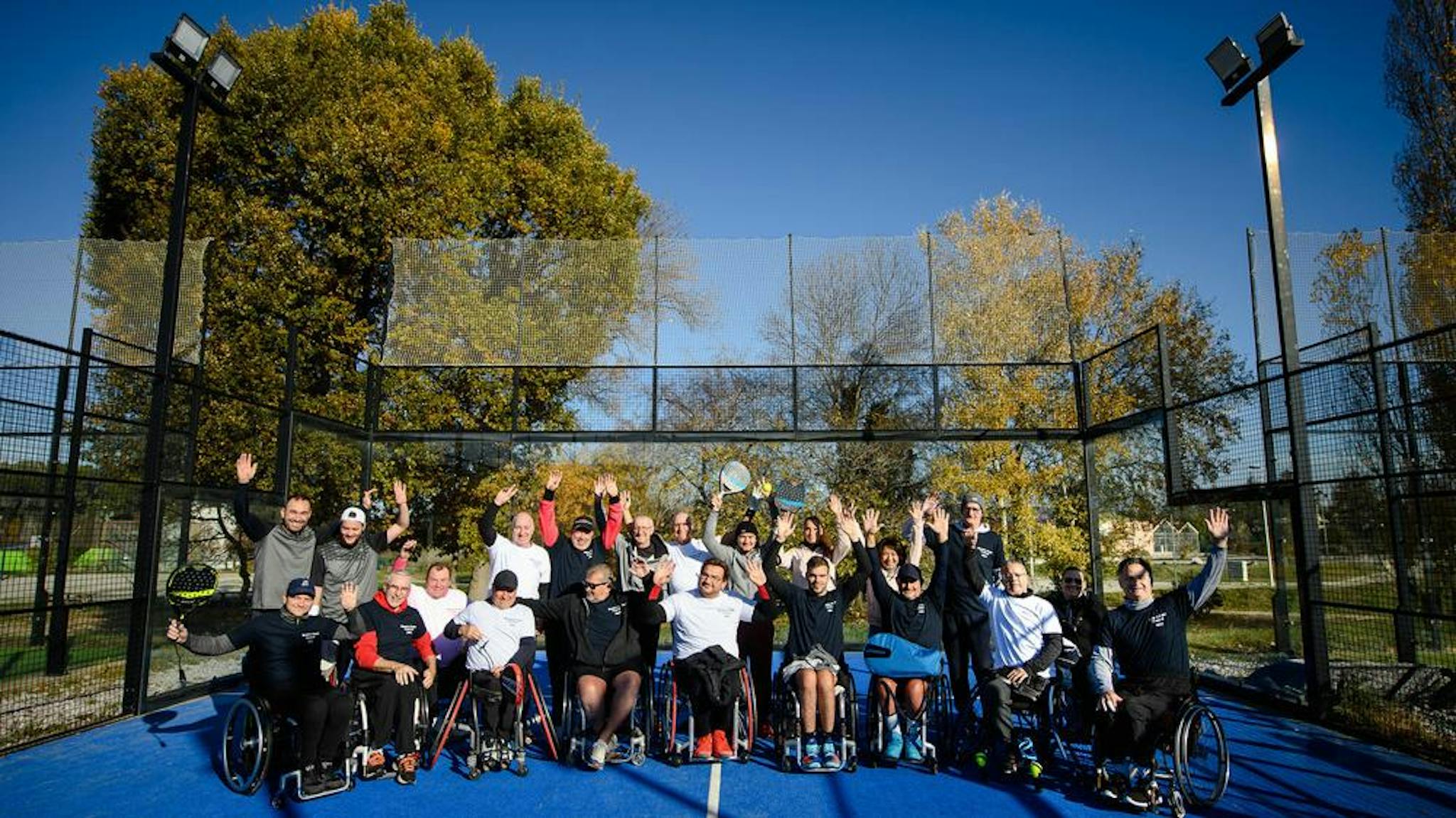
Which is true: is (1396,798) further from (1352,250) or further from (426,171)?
(426,171)

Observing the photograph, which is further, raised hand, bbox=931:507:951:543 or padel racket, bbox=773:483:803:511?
padel racket, bbox=773:483:803:511

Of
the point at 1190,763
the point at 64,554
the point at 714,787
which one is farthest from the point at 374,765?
the point at 64,554

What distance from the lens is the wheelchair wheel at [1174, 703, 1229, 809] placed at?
4.51m

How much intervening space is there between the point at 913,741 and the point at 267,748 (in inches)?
158

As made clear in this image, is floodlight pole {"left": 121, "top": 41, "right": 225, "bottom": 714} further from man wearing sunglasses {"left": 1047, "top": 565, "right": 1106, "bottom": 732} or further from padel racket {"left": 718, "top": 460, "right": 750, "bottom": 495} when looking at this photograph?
man wearing sunglasses {"left": 1047, "top": 565, "right": 1106, "bottom": 732}

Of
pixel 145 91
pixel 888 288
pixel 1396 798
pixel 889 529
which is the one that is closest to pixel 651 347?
pixel 888 288

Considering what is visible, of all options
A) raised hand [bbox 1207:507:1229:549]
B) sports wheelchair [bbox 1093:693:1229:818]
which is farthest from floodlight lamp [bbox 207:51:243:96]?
sports wheelchair [bbox 1093:693:1229:818]

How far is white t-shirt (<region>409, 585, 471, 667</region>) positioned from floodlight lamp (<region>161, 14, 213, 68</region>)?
15.6ft

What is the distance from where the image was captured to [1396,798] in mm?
4734

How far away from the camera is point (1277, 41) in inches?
265

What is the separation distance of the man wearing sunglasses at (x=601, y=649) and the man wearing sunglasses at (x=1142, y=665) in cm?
291

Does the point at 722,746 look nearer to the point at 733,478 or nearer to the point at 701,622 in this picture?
the point at 701,622

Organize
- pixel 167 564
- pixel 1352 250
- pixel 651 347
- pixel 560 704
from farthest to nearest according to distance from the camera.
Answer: pixel 167 564
pixel 651 347
pixel 1352 250
pixel 560 704

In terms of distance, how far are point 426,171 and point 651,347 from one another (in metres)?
6.88
